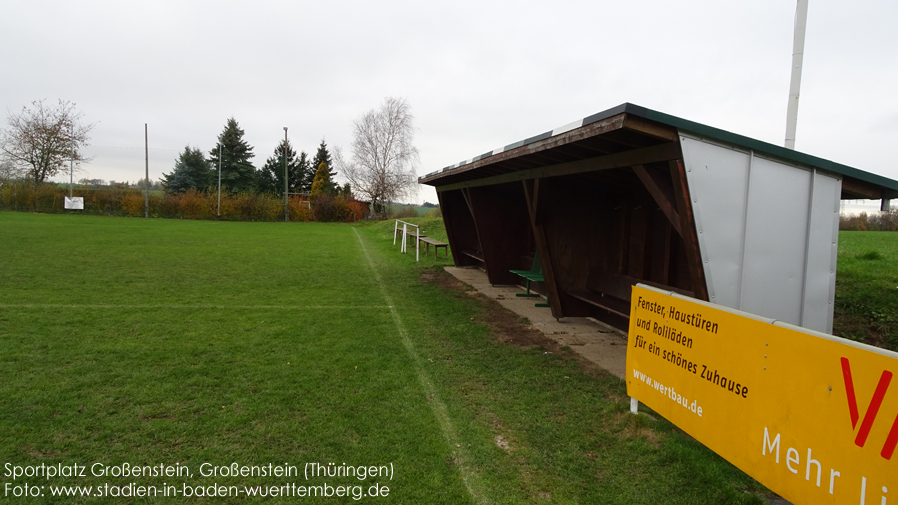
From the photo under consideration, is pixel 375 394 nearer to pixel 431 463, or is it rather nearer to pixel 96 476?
pixel 431 463

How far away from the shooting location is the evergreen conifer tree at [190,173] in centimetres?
5403

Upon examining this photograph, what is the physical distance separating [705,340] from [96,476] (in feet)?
12.7

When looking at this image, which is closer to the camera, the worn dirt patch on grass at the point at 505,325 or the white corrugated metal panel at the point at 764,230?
the white corrugated metal panel at the point at 764,230

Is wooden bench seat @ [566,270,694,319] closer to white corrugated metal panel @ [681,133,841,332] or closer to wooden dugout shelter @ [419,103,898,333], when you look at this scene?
wooden dugout shelter @ [419,103,898,333]

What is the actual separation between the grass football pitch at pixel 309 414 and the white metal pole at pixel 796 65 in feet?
14.7

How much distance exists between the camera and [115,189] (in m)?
38.6

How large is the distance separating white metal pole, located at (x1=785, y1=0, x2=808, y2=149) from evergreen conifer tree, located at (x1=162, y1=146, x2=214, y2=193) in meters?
56.3

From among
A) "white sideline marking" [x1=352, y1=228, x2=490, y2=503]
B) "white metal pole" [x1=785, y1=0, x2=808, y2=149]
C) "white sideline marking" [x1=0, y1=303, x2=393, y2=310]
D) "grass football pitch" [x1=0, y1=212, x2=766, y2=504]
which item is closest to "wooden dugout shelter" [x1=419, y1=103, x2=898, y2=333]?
"grass football pitch" [x1=0, y1=212, x2=766, y2=504]

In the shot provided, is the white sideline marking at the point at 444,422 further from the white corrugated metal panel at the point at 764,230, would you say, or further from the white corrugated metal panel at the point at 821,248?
the white corrugated metal panel at the point at 821,248

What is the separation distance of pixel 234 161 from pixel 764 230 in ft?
188

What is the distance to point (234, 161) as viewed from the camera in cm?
5419

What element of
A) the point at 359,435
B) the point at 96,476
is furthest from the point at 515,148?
the point at 96,476

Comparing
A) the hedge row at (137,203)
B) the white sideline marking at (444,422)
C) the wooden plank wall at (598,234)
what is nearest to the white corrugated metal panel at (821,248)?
the wooden plank wall at (598,234)

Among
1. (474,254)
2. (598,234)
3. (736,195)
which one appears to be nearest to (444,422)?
(736,195)
